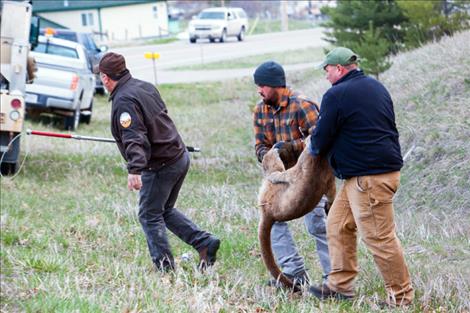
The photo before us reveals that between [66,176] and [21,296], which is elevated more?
[21,296]

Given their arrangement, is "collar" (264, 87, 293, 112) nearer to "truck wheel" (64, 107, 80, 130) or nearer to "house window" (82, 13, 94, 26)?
"truck wheel" (64, 107, 80, 130)

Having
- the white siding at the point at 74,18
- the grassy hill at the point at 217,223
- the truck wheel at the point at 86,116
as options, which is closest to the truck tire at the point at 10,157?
the grassy hill at the point at 217,223

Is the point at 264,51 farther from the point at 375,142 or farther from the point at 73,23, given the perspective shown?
the point at 375,142

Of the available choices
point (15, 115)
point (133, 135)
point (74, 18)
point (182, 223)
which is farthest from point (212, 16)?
point (133, 135)

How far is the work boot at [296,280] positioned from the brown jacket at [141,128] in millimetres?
1335

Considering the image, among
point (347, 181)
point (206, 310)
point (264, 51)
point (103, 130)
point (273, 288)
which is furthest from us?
point (264, 51)

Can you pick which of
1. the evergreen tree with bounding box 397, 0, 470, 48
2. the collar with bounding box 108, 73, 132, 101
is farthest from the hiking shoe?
the evergreen tree with bounding box 397, 0, 470, 48

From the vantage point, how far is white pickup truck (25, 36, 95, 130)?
17703mm

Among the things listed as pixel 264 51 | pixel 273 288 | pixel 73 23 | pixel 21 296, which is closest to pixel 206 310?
pixel 273 288

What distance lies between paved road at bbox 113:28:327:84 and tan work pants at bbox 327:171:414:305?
23.7 m

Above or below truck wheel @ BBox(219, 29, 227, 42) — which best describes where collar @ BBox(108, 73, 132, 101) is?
above

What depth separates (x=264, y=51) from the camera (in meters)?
43.2

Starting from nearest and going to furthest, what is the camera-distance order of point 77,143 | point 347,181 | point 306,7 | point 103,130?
point 347,181, point 77,143, point 103,130, point 306,7

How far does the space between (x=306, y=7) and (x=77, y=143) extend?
2557 inches
